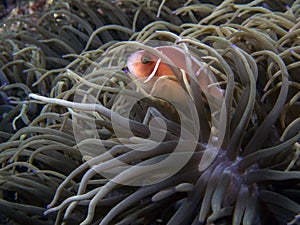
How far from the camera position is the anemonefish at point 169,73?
123 cm

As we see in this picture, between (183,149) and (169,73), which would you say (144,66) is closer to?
(169,73)

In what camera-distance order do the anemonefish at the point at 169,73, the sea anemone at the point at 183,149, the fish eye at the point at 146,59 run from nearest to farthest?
the sea anemone at the point at 183,149
the anemonefish at the point at 169,73
the fish eye at the point at 146,59

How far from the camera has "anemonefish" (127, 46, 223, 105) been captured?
4.04 ft

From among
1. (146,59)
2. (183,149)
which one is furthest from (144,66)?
(183,149)

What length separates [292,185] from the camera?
1158 mm

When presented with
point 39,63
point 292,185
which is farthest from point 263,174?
point 39,63

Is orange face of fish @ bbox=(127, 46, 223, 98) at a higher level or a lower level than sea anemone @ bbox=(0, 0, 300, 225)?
higher

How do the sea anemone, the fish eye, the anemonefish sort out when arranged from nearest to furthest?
the sea anemone → the anemonefish → the fish eye

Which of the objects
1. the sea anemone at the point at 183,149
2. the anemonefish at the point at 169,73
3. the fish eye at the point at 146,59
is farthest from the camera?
the fish eye at the point at 146,59

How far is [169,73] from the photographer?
1338 millimetres

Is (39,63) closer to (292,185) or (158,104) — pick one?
(158,104)

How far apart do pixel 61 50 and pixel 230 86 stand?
4.06 feet

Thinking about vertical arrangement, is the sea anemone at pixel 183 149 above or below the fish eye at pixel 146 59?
below

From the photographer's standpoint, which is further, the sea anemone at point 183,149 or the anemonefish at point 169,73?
the anemonefish at point 169,73
